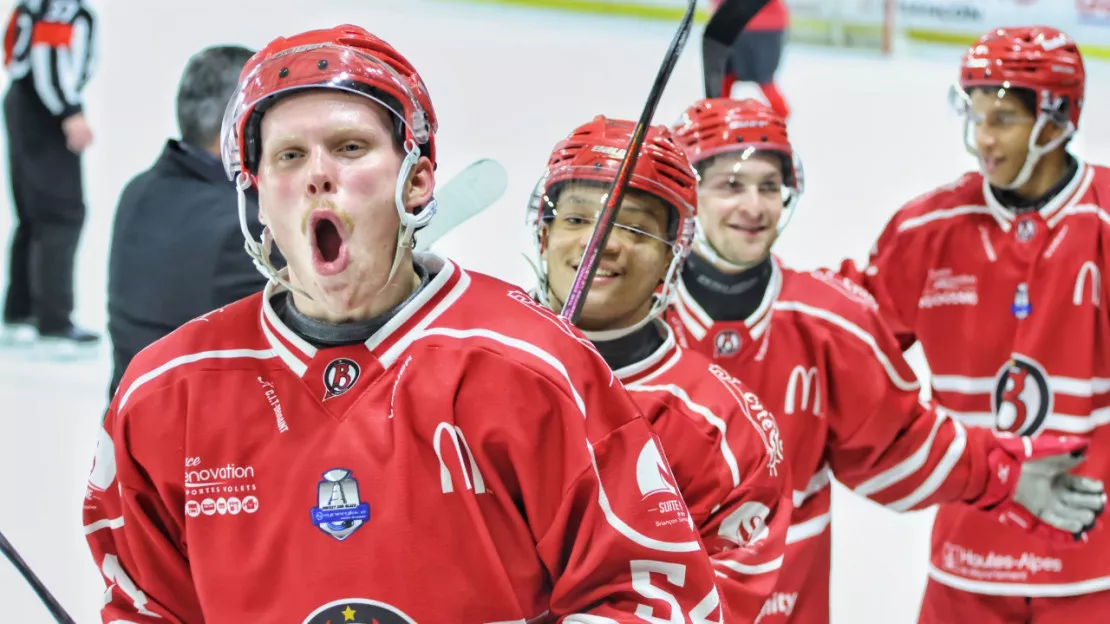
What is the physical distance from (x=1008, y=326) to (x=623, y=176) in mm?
1448

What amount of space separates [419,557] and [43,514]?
240cm

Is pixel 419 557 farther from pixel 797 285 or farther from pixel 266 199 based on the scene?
pixel 797 285

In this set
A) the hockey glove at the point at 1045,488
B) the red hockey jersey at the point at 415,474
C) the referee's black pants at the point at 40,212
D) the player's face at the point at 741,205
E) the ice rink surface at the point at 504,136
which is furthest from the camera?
the referee's black pants at the point at 40,212

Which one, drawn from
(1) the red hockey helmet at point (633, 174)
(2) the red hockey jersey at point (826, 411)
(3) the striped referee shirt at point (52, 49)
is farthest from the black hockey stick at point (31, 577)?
(3) the striped referee shirt at point (52, 49)

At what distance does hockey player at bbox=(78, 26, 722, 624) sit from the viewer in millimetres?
1272

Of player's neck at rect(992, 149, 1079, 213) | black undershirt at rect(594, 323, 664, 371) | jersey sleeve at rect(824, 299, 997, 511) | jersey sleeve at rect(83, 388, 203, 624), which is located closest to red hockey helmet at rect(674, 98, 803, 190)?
jersey sleeve at rect(824, 299, 997, 511)

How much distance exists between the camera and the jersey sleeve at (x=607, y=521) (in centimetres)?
127

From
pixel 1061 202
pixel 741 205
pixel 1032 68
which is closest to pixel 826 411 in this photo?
A: pixel 741 205

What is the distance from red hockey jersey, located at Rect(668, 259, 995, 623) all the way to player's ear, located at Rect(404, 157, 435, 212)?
1.05 m

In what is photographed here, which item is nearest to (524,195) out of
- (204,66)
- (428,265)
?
(204,66)

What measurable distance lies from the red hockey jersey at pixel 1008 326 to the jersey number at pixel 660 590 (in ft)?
5.24

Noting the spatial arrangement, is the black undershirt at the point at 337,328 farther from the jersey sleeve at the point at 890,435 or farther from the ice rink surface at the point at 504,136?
the ice rink surface at the point at 504,136

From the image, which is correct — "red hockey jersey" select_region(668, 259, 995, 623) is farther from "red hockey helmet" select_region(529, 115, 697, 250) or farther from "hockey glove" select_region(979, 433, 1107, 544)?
"red hockey helmet" select_region(529, 115, 697, 250)

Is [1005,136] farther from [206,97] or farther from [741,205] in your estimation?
[206,97]
